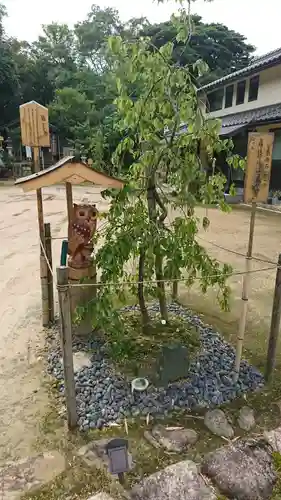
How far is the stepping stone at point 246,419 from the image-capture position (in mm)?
2619

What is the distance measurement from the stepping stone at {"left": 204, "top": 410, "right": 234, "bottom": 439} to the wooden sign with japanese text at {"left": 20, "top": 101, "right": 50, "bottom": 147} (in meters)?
2.94

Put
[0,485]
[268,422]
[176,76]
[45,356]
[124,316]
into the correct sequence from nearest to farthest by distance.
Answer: [0,485]
[176,76]
[268,422]
[45,356]
[124,316]

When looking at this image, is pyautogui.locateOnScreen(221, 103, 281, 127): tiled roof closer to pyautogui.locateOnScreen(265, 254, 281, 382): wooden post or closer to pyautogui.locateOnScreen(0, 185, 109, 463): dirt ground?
pyautogui.locateOnScreen(0, 185, 109, 463): dirt ground

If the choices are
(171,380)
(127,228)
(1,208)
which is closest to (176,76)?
(127,228)

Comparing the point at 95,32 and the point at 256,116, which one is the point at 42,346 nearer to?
the point at 256,116

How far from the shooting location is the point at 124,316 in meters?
3.91

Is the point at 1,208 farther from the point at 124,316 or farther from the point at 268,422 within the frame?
the point at 268,422

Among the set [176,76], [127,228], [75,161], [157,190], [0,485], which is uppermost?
[176,76]

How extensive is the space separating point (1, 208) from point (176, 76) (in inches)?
425

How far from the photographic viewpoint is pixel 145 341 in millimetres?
3406

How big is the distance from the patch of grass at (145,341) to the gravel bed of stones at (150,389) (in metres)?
0.12

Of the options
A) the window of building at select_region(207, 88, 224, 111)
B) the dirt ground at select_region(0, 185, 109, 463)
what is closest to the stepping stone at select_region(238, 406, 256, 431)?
the dirt ground at select_region(0, 185, 109, 463)

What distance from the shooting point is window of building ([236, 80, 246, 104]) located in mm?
14836

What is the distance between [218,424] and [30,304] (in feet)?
9.90
